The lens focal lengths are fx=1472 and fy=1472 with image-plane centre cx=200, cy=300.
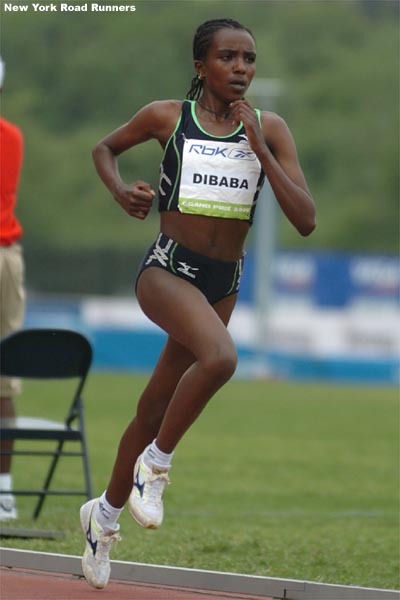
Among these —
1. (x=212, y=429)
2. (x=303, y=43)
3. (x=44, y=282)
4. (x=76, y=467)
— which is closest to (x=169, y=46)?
(x=303, y=43)

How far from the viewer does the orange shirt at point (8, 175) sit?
945 cm

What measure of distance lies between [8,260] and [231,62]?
3.65 m

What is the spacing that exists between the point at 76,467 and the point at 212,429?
5605 millimetres

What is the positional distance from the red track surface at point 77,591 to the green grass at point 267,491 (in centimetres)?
87

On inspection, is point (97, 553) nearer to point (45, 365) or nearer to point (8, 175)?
point (45, 365)

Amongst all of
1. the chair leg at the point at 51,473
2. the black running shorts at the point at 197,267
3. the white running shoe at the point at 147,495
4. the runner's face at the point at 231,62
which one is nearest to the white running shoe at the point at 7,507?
the chair leg at the point at 51,473

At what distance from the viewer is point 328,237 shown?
73.1 meters

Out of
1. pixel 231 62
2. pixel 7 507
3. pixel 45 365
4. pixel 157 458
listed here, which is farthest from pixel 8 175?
pixel 157 458

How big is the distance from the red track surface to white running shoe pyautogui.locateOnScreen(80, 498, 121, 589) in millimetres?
68

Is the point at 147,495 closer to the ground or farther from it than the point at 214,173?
closer to the ground

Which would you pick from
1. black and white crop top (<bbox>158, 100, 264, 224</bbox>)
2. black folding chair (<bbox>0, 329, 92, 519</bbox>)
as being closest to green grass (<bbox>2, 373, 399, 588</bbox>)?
black folding chair (<bbox>0, 329, 92, 519</bbox>)

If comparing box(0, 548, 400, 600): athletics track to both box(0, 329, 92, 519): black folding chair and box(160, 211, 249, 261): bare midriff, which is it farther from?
box(0, 329, 92, 519): black folding chair

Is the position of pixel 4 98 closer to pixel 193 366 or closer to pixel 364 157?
pixel 364 157

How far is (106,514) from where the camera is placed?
6.59 meters
